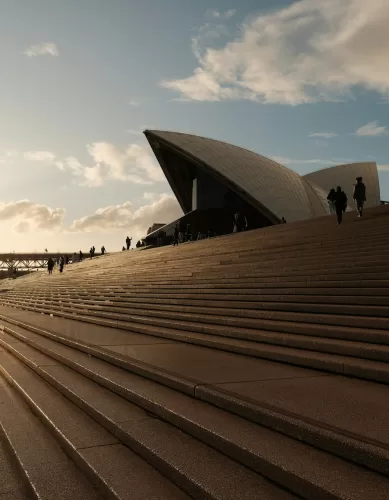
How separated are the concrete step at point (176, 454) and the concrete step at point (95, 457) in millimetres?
35

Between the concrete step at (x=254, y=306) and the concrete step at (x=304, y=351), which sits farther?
the concrete step at (x=254, y=306)

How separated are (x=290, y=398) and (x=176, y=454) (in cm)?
89

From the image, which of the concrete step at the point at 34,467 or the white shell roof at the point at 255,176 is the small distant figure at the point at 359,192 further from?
the white shell roof at the point at 255,176

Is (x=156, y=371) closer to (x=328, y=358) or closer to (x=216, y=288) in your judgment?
(x=328, y=358)

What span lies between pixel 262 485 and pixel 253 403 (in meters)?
0.77

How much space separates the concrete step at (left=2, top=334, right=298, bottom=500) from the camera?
2.15m

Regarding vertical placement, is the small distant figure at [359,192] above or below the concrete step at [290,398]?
above

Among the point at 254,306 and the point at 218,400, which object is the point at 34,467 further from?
the point at 254,306

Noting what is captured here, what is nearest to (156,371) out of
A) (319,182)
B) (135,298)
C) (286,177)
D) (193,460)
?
(193,460)

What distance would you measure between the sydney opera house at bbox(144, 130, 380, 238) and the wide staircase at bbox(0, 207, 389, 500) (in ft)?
114

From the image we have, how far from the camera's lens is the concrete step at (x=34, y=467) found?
2.49 metres

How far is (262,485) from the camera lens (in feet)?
7.16

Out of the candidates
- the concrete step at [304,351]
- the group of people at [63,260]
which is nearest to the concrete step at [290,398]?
the concrete step at [304,351]

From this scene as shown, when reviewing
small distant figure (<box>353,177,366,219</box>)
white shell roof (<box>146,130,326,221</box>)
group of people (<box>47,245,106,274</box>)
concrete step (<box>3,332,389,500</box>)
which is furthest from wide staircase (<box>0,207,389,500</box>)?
white shell roof (<box>146,130,326,221</box>)
